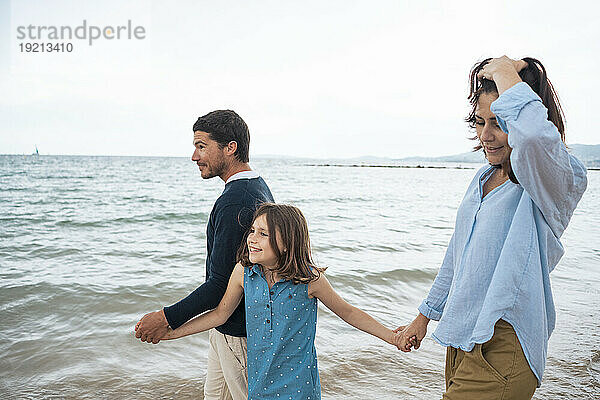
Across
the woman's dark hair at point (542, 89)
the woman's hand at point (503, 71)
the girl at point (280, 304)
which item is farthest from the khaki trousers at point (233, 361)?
the woman's hand at point (503, 71)

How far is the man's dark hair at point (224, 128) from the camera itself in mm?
2938

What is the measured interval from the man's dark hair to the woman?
1.40 meters

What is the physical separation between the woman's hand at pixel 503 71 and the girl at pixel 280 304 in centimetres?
116

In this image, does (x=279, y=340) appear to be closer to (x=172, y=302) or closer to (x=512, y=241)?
(x=512, y=241)

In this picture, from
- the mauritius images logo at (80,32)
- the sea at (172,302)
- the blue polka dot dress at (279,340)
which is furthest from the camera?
the mauritius images logo at (80,32)

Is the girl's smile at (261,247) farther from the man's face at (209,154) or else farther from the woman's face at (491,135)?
the woman's face at (491,135)

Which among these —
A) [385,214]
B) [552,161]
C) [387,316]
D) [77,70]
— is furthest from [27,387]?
[77,70]

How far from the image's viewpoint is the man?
2645 millimetres

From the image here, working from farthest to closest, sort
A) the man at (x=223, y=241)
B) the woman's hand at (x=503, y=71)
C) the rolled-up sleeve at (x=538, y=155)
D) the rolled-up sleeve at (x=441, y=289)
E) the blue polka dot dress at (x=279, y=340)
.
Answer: the man at (x=223, y=241), the blue polka dot dress at (x=279, y=340), the rolled-up sleeve at (x=441, y=289), the woman's hand at (x=503, y=71), the rolled-up sleeve at (x=538, y=155)

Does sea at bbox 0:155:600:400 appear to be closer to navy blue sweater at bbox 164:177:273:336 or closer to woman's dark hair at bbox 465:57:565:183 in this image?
navy blue sweater at bbox 164:177:273:336

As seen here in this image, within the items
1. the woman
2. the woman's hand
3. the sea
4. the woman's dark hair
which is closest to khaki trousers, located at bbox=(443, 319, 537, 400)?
the woman

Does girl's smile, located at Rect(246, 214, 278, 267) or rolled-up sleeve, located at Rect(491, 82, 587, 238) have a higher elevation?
rolled-up sleeve, located at Rect(491, 82, 587, 238)

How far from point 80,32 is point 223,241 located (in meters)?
27.8

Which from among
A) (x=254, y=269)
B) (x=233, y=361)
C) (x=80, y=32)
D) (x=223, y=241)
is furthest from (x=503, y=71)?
(x=80, y=32)
